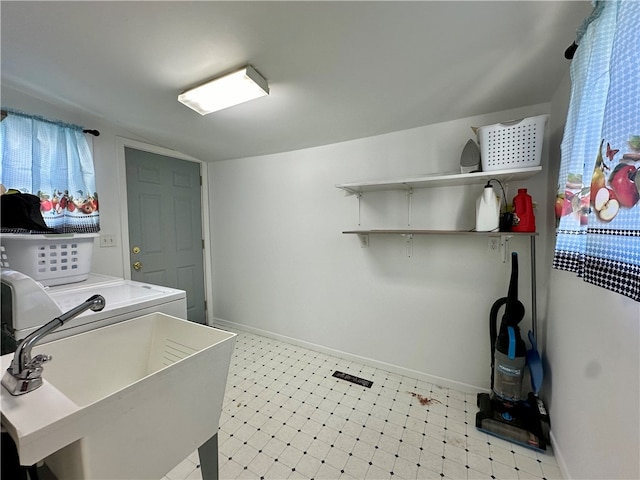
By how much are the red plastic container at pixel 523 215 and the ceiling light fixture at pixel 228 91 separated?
1.72 metres

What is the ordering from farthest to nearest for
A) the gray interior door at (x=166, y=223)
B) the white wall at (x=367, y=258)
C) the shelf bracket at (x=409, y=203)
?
the gray interior door at (x=166, y=223) < the shelf bracket at (x=409, y=203) < the white wall at (x=367, y=258)

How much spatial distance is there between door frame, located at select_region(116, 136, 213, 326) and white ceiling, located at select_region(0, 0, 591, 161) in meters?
0.51

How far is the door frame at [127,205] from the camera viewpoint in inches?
97.3

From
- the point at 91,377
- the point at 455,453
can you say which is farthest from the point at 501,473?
the point at 91,377

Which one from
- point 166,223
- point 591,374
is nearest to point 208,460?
point 591,374

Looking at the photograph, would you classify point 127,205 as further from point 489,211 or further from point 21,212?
point 489,211

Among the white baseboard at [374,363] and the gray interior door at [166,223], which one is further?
the gray interior door at [166,223]

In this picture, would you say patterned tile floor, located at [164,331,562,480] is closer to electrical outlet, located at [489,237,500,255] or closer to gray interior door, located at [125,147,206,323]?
electrical outlet, located at [489,237,500,255]

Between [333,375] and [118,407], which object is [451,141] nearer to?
[333,375]

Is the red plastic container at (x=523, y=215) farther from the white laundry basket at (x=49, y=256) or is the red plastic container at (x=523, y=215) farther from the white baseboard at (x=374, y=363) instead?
the white laundry basket at (x=49, y=256)

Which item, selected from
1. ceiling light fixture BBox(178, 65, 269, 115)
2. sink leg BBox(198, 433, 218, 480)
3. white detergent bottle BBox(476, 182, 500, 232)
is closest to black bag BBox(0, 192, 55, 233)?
ceiling light fixture BBox(178, 65, 269, 115)

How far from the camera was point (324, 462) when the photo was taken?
148cm

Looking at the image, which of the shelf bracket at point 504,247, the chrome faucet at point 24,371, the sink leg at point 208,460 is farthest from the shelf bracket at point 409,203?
the chrome faucet at point 24,371

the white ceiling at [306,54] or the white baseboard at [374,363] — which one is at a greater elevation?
the white ceiling at [306,54]
